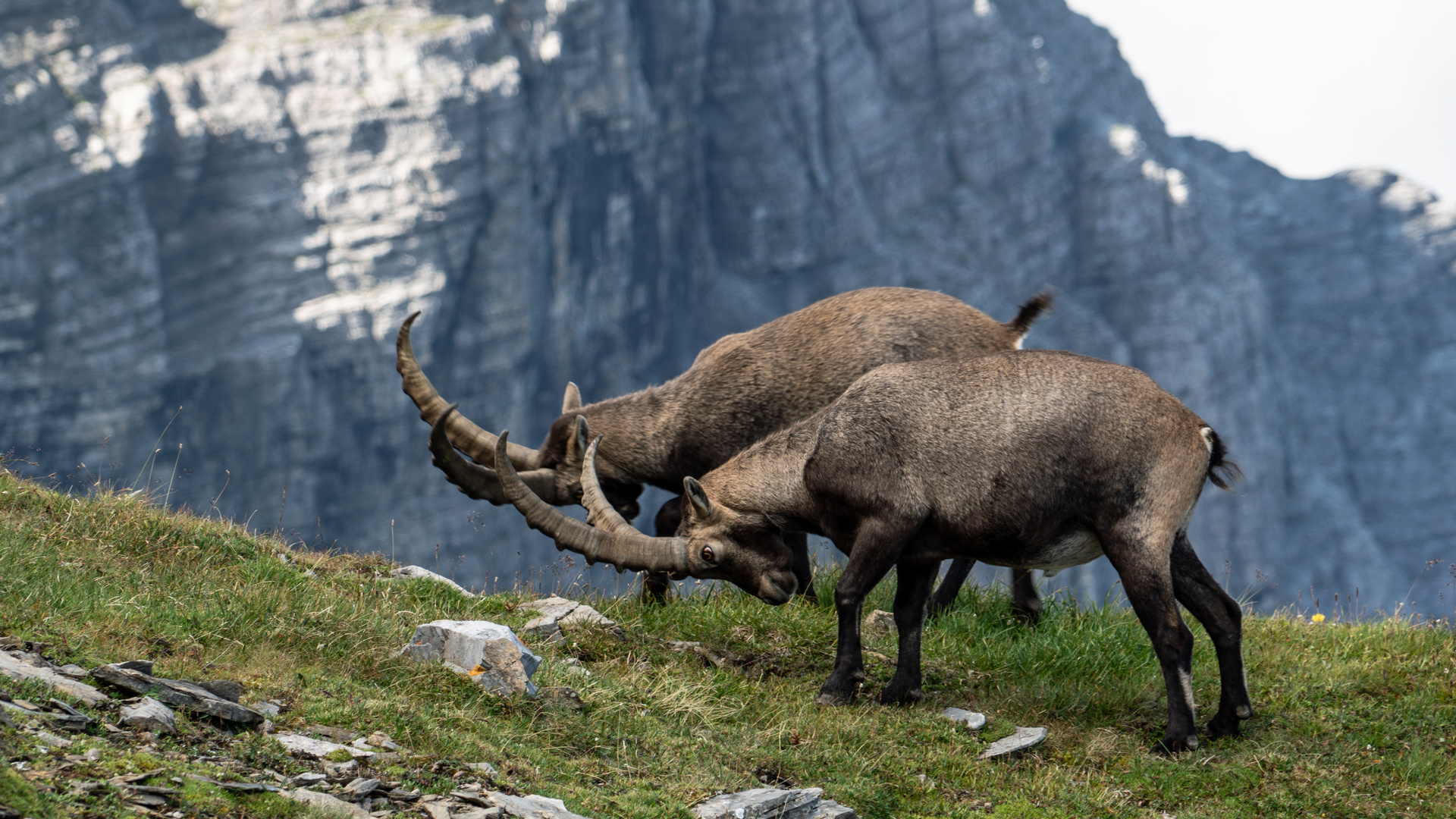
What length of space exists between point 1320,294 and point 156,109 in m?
180

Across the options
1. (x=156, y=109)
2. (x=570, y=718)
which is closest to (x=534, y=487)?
(x=570, y=718)

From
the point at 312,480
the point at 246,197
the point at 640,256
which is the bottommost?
the point at 312,480

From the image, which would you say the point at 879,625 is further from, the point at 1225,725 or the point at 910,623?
the point at 1225,725

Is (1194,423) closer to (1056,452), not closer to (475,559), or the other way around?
(1056,452)

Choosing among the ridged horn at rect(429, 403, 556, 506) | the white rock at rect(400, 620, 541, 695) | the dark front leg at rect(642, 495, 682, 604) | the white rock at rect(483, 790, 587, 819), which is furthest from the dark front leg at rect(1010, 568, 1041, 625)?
the white rock at rect(483, 790, 587, 819)

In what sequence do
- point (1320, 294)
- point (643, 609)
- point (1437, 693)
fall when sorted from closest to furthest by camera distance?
point (1437, 693), point (643, 609), point (1320, 294)

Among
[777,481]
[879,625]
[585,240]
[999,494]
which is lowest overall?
[585,240]

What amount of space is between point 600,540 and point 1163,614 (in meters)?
3.88

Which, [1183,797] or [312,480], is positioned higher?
[1183,797]

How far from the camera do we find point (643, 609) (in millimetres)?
9289

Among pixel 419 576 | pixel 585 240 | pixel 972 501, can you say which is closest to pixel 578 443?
pixel 419 576

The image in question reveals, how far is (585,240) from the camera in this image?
13625 centimetres

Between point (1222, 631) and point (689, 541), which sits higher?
point (689, 541)

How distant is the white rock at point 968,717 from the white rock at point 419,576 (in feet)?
12.4
